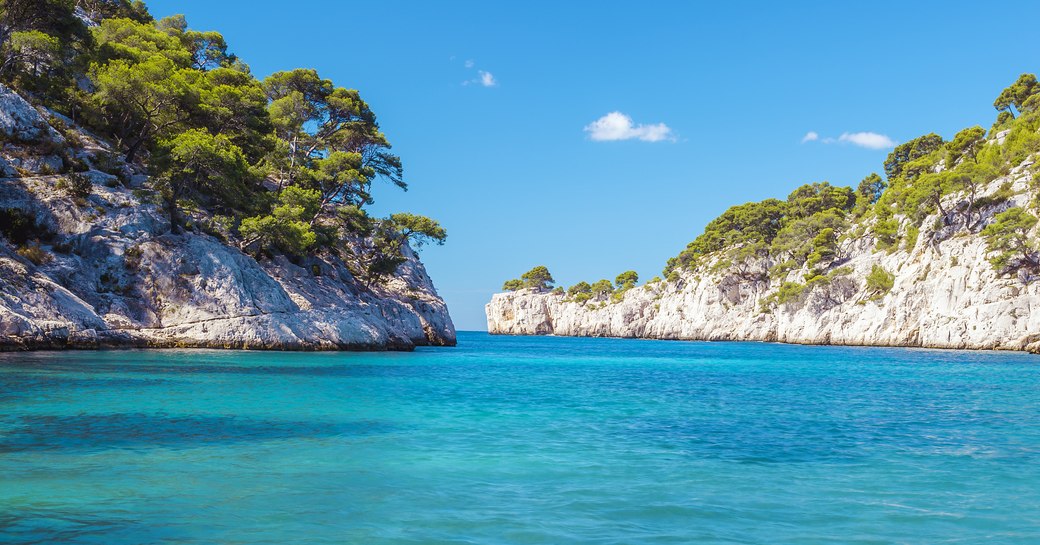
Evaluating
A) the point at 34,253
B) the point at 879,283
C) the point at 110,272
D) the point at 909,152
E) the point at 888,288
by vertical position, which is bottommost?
the point at 110,272

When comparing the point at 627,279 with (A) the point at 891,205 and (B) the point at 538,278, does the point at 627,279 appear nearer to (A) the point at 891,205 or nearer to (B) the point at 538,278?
(B) the point at 538,278

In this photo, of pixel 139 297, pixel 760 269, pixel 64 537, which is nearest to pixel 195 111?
pixel 139 297

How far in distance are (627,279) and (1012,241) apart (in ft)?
354

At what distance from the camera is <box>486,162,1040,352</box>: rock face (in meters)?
58.6

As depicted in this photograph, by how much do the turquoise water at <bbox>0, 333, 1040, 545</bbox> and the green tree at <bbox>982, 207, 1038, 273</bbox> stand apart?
44380 mm

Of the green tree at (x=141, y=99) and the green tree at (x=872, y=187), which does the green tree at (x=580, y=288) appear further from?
the green tree at (x=141, y=99)

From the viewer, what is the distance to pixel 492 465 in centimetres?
1128

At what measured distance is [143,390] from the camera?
1948cm

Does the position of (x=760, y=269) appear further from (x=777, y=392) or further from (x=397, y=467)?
(x=397, y=467)

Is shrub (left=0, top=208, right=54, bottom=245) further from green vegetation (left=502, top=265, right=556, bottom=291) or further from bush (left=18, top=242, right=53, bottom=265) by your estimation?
green vegetation (left=502, top=265, right=556, bottom=291)

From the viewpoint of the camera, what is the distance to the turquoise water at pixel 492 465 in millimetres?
7719

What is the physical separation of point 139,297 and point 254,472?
105 ft

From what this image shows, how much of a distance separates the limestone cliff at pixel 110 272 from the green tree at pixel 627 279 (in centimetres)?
12501

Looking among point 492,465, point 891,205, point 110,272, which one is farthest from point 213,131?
point 891,205
